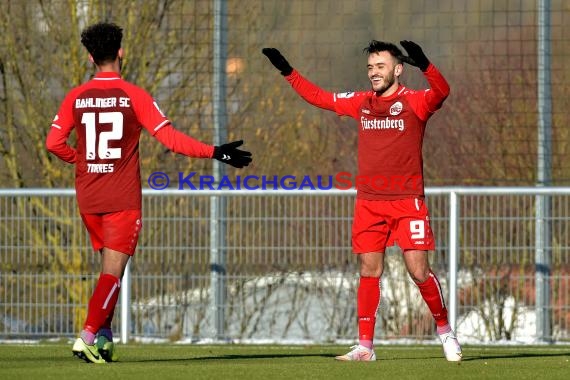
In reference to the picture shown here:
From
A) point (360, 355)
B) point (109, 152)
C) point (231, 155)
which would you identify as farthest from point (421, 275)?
point (109, 152)

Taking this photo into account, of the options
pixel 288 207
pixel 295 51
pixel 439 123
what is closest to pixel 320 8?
pixel 295 51

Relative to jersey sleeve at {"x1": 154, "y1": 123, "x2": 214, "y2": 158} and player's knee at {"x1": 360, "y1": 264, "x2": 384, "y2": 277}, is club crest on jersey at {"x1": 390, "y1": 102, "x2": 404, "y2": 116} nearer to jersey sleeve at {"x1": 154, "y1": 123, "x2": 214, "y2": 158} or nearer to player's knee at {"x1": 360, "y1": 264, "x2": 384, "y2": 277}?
player's knee at {"x1": 360, "y1": 264, "x2": 384, "y2": 277}

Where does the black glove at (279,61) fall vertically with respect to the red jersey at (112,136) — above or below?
above

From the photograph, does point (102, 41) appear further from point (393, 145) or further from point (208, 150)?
point (393, 145)

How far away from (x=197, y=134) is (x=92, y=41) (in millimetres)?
5467

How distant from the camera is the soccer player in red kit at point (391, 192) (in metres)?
8.61

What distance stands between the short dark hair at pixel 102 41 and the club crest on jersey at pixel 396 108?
163cm

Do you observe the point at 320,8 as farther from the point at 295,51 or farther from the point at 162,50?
the point at 162,50

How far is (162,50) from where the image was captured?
1402cm

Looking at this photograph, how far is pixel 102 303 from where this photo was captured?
809cm

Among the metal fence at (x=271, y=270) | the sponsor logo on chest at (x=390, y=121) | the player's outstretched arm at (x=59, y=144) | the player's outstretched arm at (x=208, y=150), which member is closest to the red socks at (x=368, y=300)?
the sponsor logo on chest at (x=390, y=121)

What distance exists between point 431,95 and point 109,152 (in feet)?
5.96

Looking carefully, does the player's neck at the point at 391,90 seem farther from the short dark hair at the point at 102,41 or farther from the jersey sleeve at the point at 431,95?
the short dark hair at the point at 102,41

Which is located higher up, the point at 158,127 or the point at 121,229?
the point at 158,127
